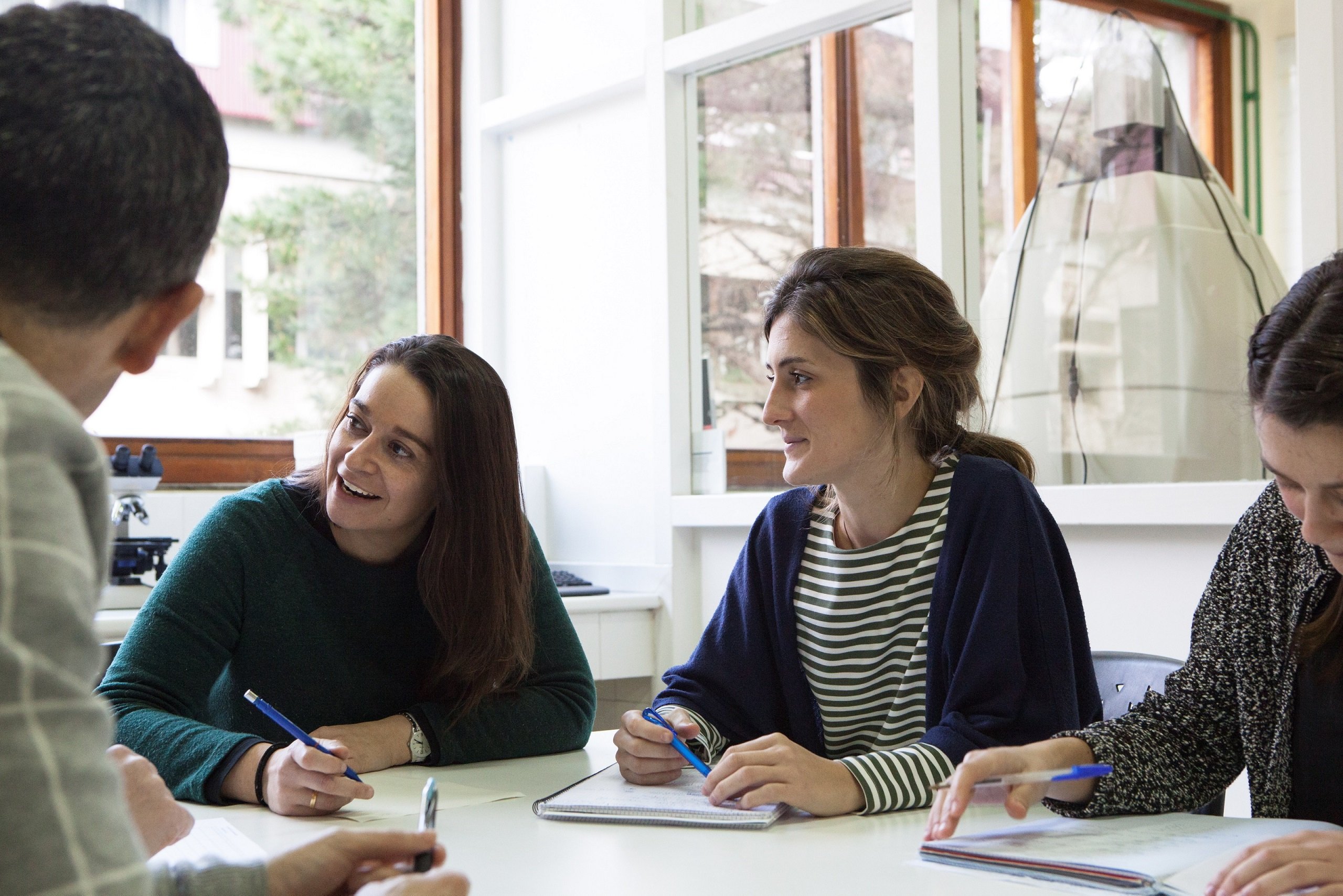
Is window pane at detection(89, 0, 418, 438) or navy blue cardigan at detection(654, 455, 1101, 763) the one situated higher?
window pane at detection(89, 0, 418, 438)

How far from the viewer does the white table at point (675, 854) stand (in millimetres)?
996

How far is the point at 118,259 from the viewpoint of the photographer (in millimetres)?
644

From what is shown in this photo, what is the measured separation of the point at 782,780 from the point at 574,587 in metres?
1.99

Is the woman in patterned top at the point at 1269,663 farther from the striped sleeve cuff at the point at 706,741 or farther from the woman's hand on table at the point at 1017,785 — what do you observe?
the striped sleeve cuff at the point at 706,741

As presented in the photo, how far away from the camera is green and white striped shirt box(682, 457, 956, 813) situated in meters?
1.54

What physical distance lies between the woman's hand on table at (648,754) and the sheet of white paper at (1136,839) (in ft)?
1.15

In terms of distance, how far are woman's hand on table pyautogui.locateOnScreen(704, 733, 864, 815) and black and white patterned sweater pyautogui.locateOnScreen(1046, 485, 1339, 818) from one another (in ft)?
0.68

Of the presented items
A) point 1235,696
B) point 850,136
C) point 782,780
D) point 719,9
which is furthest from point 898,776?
point 719,9

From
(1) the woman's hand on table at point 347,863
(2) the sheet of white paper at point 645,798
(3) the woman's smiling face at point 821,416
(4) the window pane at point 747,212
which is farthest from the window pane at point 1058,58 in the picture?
(1) the woman's hand on table at point 347,863

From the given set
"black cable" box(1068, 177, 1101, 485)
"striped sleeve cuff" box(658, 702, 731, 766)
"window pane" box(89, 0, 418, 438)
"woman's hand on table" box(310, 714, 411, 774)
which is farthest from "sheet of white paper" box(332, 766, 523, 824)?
"window pane" box(89, 0, 418, 438)

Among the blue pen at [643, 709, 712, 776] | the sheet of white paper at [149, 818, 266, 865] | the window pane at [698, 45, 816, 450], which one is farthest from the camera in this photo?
the window pane at [698, 45, 816, 450]

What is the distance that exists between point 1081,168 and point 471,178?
183 cm

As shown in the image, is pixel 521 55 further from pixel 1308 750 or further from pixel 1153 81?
pixel 1308 750

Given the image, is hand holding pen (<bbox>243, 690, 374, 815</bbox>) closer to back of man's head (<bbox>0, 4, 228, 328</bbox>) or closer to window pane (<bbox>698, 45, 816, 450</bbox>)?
back of man's head (<bbox>0, 4, 228, 328</bbox>)
